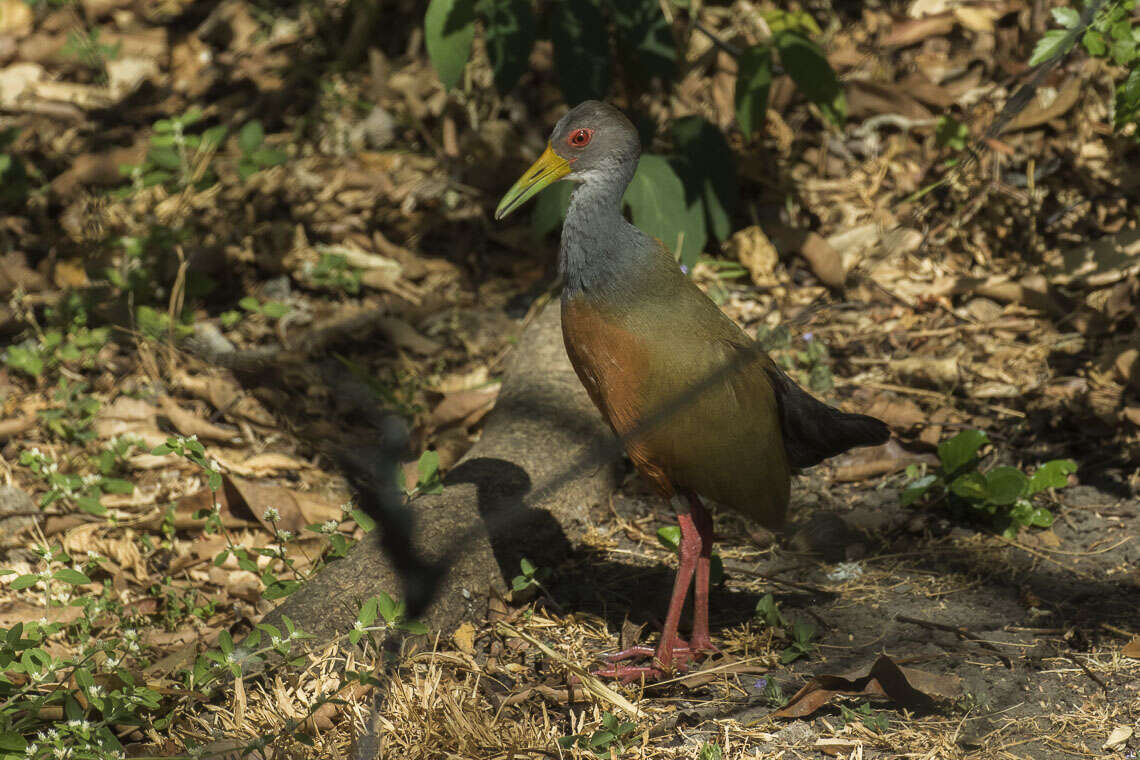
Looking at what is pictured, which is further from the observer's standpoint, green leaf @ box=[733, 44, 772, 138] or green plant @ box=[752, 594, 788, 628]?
green leaf @ box=[733, 44, 772, 138]

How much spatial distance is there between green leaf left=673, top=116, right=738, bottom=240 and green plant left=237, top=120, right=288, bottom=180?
225 cm

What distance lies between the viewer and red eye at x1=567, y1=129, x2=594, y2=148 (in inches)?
145

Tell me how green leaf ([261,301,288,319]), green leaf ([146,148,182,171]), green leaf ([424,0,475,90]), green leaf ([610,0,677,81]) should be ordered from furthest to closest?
green leaf ([146,148,182,171]) < green leaf ([261,301,288,319]) < green leaf ([610,0,677,81]) < green leaf ([424,0,475,90])

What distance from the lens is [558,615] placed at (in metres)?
3.89

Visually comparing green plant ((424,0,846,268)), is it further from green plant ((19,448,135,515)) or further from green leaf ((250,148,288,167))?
green plant ((19,448,135,515))

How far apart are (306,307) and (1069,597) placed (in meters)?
3.86

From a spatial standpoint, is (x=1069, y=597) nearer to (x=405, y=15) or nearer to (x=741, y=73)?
(x=741, y=73)

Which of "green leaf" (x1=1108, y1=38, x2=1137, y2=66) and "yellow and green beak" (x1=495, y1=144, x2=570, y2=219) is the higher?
"green leaf" (x1=1108, y1=38, x2=1137, y2=66)

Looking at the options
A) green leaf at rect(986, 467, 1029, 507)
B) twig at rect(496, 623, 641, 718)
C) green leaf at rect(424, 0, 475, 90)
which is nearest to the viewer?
twig at rect(496, 623, 641, 718)

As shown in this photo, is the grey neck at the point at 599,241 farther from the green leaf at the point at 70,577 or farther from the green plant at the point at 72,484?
the green plant at the point at 72,484

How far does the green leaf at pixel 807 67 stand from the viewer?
4.93 metres

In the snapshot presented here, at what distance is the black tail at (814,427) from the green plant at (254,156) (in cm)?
344

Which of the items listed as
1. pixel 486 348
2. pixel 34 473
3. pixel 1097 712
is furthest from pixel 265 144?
pixel 1097 712

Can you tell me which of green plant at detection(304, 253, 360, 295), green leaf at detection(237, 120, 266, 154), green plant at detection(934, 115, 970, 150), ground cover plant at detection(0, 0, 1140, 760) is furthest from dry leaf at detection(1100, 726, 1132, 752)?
green leaf at detection(237, 120, 266, 154)
